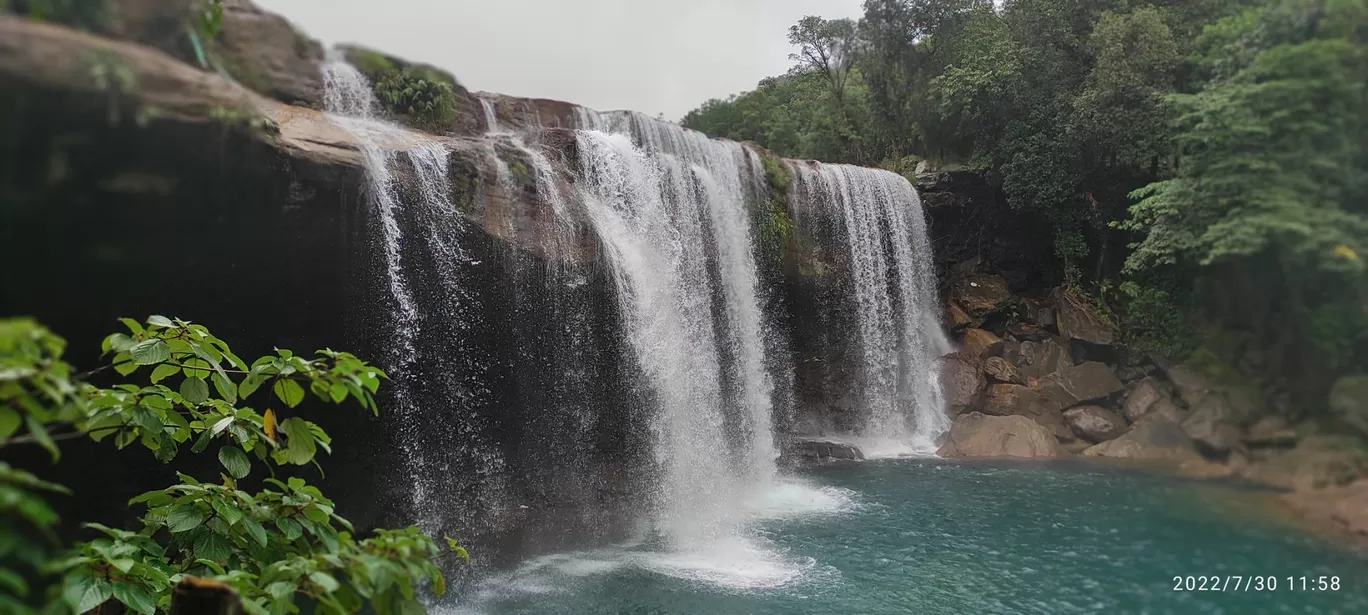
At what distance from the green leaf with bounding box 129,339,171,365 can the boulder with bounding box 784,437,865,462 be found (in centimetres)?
1030

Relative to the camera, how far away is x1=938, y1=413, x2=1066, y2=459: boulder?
1063 cm

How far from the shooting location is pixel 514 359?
8344mm

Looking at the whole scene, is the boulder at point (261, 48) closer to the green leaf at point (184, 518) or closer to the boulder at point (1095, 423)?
the green leaf at point (184, 518)

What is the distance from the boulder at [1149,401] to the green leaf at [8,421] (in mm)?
4210

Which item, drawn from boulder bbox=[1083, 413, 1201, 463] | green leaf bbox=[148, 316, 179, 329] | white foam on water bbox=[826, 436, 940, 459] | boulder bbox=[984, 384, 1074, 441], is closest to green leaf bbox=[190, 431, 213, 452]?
green leaf bbox=[148, 316, 179, 329]

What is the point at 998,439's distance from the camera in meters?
11.3

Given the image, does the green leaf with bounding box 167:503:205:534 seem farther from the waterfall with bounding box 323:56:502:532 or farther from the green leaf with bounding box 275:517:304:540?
the waterfall with bounding box 323:56:502:532

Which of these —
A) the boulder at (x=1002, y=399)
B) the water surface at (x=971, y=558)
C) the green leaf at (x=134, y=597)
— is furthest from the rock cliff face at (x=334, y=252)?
the boulder at (x=1002, y=399)

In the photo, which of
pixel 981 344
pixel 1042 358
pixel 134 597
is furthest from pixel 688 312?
pixel 134 597

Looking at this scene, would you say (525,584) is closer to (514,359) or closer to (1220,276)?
(514,359)

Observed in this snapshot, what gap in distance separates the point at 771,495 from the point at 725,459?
807mm

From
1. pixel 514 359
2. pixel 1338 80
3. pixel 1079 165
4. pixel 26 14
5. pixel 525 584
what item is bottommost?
pixel 525 584

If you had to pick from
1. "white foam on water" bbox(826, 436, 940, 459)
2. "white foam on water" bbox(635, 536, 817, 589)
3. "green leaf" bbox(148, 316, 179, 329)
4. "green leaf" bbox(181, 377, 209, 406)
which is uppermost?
"green leaf" bbox(148, 316, 179, 329)

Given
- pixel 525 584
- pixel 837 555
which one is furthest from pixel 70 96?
pixel 837 555
